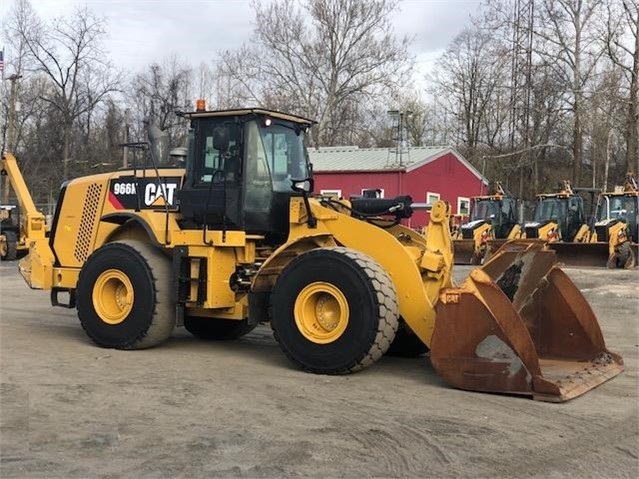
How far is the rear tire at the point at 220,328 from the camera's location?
9.27 metres

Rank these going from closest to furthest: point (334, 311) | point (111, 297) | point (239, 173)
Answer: point (334, 311) < point (239, 173) < point (111, 297)

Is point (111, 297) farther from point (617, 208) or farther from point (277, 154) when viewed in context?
point (617, 208)

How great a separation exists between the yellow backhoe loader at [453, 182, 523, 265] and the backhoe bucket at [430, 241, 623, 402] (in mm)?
17087

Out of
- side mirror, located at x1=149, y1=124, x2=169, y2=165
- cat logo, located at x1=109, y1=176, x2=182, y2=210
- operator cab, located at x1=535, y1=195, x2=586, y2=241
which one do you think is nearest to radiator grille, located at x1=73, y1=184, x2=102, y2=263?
cat logo, located at x1=109, y1=176, x2=182, y2=210

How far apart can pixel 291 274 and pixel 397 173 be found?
24.3 m

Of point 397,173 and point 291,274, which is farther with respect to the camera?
point 397,173

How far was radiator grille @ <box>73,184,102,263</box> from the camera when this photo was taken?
9.09 metres

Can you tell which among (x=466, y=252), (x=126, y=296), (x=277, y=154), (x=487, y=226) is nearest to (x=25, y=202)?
(x=126, y=296)

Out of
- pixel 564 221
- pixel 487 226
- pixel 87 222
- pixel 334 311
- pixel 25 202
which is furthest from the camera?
pixel 487 226

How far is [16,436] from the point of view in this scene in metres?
5.02

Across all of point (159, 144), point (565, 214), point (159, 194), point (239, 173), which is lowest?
point (159, 194)

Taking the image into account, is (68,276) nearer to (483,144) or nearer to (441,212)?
(441,212)

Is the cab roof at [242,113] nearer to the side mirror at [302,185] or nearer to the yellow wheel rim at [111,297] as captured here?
the side mirror at [302,185]

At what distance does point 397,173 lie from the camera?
31000mm
